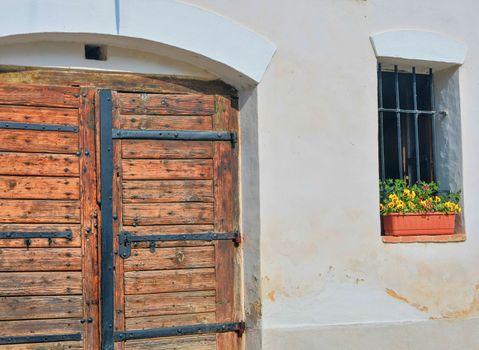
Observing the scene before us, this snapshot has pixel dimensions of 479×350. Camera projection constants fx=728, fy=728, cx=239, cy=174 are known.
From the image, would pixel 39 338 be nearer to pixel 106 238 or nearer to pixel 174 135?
pixel 106 238

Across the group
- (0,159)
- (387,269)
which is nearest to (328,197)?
(387,269)

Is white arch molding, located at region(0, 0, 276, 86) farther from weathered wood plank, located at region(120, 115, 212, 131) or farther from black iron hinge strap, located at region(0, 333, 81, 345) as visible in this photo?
black iron hinge strap, located at region(0, 333, 81, 345)

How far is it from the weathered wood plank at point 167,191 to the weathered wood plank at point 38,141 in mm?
474

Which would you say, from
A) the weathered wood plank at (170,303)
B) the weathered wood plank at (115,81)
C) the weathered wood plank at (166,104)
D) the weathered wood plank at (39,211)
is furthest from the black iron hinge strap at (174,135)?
the weathered wood plank at (170,303)

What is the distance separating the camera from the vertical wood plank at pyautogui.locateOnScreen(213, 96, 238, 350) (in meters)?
5.34

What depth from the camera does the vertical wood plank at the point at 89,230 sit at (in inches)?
197

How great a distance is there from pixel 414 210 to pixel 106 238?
2.36 metres

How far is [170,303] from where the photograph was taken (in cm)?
520

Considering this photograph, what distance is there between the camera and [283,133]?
5316 mm

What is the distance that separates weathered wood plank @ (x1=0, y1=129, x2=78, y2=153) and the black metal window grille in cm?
254

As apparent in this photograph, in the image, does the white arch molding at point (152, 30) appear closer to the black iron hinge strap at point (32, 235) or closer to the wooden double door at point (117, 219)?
the wooden double door at point (117, 219)

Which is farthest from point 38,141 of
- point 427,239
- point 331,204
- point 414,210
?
point 427,239

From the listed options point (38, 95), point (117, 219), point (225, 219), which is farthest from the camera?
point (225, 219)

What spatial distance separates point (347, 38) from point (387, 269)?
5.85 feet
